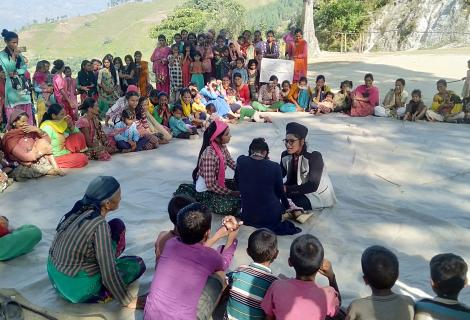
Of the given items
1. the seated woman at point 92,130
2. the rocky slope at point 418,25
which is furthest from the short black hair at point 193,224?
the rocky slope at point 418,25

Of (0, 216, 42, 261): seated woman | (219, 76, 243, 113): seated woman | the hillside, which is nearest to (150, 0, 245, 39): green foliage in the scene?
(219, 76, 243, 113): seated woman

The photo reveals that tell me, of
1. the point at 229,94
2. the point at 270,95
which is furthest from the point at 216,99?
the point at 270,95

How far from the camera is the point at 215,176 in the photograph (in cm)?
447

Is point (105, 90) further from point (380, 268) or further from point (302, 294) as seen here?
point (380, 268)

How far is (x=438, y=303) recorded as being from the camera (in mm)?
2318

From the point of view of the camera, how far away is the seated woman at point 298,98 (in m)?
9.60

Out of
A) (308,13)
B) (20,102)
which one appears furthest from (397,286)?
(308,13)

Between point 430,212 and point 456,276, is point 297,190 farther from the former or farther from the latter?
point 456,276

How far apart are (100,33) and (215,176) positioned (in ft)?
330

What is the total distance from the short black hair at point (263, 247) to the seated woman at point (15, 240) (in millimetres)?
2183

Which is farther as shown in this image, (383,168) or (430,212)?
(383,168)

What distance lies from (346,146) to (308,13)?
1392cm

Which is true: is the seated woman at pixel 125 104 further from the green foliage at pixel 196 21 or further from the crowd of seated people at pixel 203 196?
the green foliage at pixel 196 21

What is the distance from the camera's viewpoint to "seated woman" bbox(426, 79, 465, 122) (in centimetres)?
809
